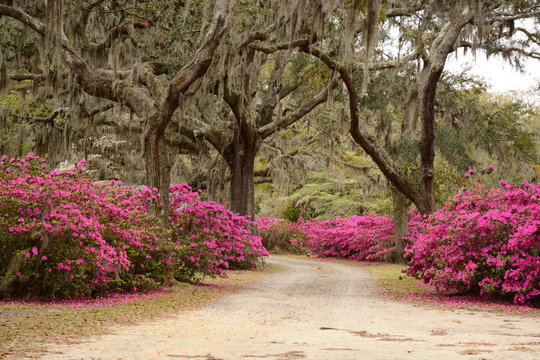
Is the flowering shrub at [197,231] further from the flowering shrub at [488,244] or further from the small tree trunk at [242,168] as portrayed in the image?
the small tree trunk at [242,168]

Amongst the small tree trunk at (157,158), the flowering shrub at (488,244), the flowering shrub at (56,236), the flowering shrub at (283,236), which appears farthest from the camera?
Answer: the flowering shrub at (283,236)

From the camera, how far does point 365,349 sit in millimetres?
5047

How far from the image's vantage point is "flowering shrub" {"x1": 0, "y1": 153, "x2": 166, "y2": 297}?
8141mm

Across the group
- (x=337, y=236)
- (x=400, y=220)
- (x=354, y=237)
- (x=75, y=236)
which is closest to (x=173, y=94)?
(x=75, y=236)

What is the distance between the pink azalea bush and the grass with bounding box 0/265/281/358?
18.5 inches

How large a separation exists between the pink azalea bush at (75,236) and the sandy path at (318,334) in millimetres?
1690

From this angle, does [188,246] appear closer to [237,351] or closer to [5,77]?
[5,77]

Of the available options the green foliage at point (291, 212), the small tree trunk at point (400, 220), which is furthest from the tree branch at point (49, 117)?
the green foliage at point (291, 212)

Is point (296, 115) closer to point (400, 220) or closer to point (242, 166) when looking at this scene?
point (242, 166)

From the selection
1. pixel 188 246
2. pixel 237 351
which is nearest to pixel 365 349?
pixel 237 351

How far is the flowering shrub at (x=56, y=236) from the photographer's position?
8.14m

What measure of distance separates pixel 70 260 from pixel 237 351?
13.9 ft

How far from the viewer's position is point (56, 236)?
832 cm

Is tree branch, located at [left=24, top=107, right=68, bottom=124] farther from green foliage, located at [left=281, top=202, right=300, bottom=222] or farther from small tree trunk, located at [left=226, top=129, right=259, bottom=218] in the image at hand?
green foliage, located at [left=281, top=202, right=300, bottom=222]
